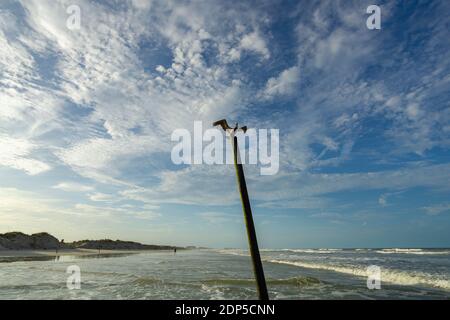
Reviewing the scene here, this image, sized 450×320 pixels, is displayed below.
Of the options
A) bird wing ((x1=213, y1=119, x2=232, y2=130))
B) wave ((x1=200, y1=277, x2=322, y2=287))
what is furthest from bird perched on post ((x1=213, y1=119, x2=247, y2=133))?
wave ((x1=200, y1=277, x2=322, y2=287))

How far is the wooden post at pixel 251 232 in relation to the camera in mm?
6516

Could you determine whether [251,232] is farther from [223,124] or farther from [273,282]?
[273,282]

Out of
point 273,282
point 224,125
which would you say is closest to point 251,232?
point 224,125

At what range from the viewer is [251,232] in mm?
6602

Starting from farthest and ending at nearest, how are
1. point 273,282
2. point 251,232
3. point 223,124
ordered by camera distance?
point 273,282 < point 223,124 < point 251,232

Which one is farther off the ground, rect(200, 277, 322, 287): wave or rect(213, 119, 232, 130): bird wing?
rect(213, 119, 232, 130): bird wing

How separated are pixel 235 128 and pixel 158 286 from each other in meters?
18.6

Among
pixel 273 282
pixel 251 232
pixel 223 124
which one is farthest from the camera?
pixel 273 282

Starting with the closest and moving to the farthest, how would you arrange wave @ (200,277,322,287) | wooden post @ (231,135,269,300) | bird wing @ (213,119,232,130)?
wooden post @ (231,135,269,300)
bird wing @ (213,119,232,130)
wave @ (200,277,322,287)

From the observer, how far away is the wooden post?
257 inches

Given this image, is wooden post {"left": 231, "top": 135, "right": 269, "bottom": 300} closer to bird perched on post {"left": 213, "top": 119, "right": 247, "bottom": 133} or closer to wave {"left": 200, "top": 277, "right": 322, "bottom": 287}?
bird perched on post {"left": 213, "top": 119, "right": 247, "bottom": 133}

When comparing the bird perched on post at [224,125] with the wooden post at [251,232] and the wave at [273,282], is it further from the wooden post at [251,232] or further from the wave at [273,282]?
the wave at [273,282]

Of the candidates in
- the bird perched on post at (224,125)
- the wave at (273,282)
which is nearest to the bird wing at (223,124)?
the bird perched on post at (224,125)
